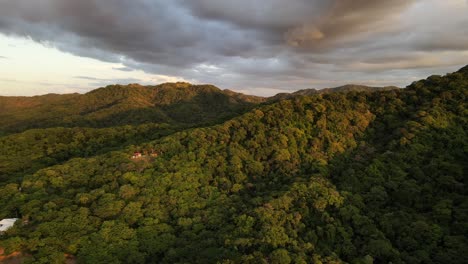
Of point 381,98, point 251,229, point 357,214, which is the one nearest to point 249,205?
point 251,229

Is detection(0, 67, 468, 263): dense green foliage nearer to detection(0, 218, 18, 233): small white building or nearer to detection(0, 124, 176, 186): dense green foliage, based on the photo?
detection(0, 218, 18, 233): small white building

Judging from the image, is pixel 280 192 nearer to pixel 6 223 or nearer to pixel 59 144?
pixel 6 223

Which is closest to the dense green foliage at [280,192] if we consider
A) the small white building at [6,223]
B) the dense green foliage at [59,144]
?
the small white building at [6,223]

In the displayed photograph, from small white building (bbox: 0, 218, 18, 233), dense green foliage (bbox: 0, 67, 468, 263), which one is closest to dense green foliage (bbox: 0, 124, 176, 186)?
dense green foliage (bbox: 0, 67, 468, 263)

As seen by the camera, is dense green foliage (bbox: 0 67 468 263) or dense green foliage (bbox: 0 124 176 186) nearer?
dense green foliage (bbox: 0 67 468 263)

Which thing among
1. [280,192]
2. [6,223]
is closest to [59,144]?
[6,223]
